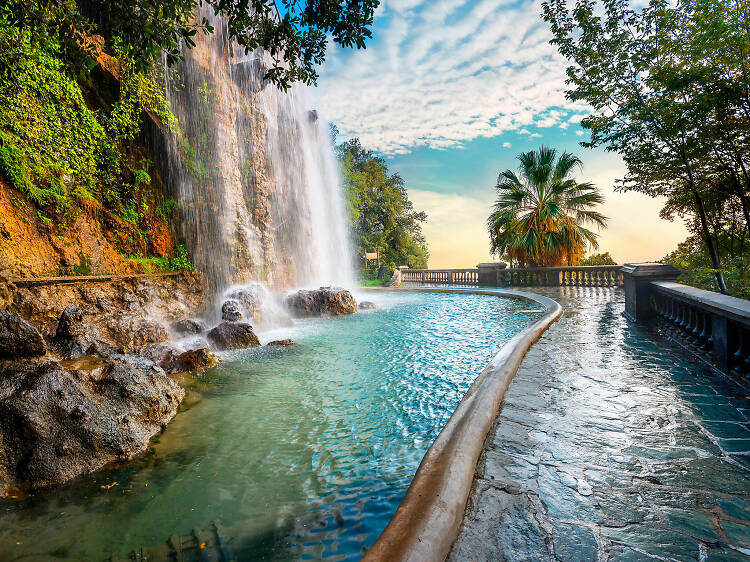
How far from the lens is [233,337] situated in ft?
26.9

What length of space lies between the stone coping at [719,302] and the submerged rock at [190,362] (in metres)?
7.60

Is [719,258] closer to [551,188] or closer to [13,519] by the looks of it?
[551,188]

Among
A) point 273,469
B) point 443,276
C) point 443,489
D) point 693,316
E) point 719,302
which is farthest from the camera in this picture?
point 443,276

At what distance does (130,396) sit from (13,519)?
62.0 inches

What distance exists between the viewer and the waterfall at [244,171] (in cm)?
1290

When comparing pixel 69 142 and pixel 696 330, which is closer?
pixel 696 330

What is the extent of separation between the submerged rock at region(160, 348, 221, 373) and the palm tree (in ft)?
53.1

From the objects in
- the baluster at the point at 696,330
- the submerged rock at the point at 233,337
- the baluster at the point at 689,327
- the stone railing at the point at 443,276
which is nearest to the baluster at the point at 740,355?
the baluster at the point at 696,330

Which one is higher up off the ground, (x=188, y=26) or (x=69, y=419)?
(x=188, y=26)

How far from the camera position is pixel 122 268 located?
10.4 m

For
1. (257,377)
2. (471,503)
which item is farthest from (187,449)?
(471,503)

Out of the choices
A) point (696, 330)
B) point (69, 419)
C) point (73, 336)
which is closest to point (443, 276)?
point (696, 330)

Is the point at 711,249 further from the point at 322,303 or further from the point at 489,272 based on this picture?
the point at 489,272

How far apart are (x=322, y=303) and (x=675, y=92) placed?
10949 mm
